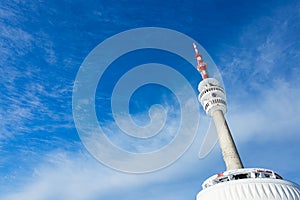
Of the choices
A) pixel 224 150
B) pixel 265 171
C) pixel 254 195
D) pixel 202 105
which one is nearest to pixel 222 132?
pixel 224 150

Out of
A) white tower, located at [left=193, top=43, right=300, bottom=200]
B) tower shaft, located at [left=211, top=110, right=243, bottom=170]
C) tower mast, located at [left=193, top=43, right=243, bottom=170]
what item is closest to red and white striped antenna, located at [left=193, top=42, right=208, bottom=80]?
tower mast, located at [left=193, top=43, right=243, bottom=170]

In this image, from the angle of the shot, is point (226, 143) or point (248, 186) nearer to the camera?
point (248, 186)

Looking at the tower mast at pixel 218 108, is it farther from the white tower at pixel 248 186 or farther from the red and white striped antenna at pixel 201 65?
the white tower at pixel 248 186

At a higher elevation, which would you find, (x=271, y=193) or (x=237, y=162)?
(x=237, y=162)

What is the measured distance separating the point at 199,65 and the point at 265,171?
35.6 metres

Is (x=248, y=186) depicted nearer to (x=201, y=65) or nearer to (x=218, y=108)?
(x=218, y=108)

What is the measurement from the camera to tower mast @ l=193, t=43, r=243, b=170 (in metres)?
52.2

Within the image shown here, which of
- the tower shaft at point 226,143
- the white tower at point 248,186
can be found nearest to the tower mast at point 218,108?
the tower shaft at point 226,143

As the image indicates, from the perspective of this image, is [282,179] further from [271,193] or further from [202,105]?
[202,105]

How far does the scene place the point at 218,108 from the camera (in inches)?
2344

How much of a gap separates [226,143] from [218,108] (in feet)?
29.1

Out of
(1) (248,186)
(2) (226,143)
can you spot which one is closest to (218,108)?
(2) (226,143)

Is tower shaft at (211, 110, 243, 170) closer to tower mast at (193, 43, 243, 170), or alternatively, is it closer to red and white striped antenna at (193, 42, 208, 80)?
tower mast at (193, 43, 243, 170)

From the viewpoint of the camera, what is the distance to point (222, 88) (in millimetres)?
62094
